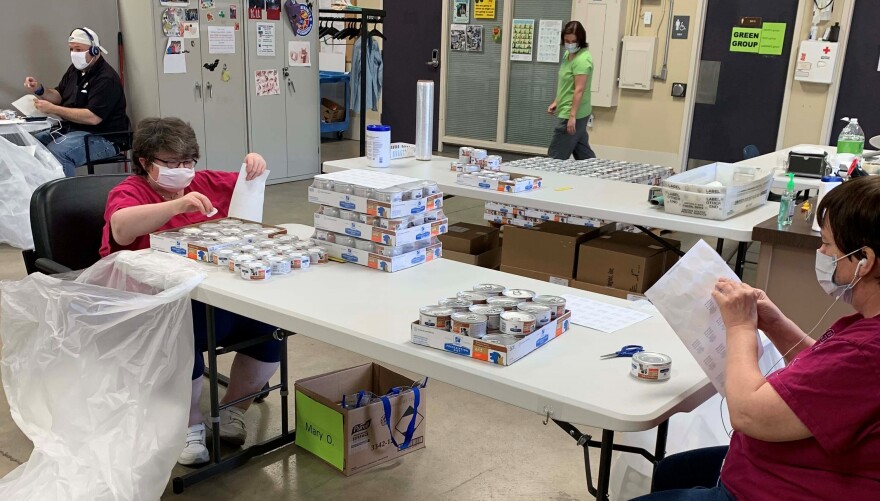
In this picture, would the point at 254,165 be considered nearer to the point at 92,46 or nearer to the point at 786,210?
the point at 786,210

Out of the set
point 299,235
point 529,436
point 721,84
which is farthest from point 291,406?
point 721,84

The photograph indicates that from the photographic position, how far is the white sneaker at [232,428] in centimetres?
268

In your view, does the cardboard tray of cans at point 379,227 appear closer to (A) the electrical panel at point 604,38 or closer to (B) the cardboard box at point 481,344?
(B) the cardboard box at point 481,344

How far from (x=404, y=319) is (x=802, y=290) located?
1.60 m

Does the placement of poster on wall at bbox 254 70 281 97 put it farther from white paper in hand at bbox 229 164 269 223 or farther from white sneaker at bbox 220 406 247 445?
white sneaker at bbox 220 406 247 445

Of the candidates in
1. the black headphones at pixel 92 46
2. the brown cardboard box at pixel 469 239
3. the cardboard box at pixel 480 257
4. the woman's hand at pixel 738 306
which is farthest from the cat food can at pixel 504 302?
the black headphones at pixel 92 46

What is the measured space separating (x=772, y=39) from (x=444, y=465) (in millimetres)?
6086

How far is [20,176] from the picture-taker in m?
4.70

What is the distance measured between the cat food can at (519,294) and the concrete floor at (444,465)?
88 centimetres

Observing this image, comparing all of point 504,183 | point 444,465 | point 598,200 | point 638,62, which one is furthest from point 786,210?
point 638,62

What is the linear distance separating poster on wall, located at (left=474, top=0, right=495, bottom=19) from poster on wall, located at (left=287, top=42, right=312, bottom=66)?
8.63 feet

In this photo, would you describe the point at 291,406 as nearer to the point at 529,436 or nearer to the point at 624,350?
the point at 529,436

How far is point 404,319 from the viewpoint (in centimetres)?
187

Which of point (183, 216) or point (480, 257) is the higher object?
point (183, 216)
